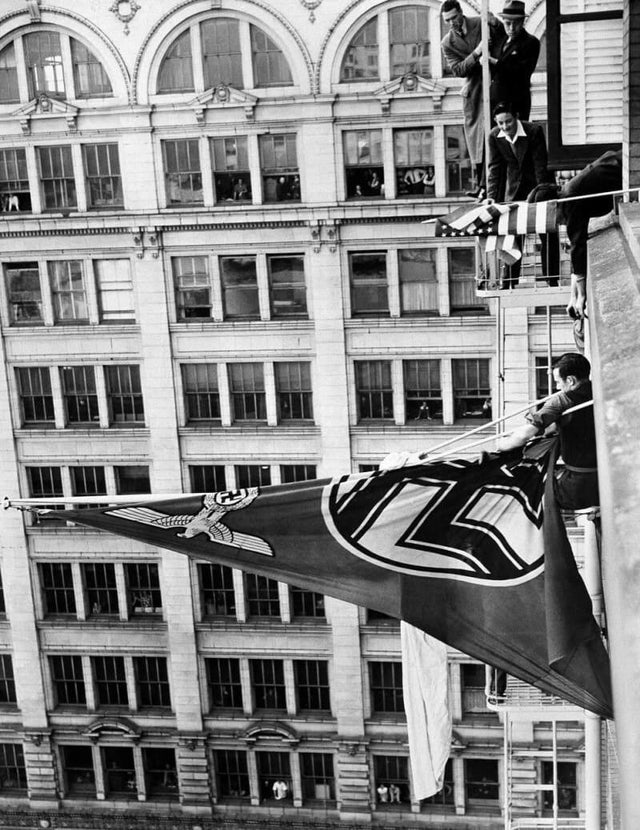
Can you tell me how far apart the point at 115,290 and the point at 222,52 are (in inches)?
354

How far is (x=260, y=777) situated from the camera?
44.2m

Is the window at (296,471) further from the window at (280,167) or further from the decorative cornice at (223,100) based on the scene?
the decorative cornice at (223,100)

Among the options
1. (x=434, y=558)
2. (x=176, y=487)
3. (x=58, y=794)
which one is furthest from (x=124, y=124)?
(x=434, y=558)

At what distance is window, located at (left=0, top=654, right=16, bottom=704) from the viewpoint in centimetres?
4584

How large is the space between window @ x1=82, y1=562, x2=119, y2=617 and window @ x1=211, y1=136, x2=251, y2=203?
1419cm

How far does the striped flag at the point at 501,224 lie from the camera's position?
16828 mm

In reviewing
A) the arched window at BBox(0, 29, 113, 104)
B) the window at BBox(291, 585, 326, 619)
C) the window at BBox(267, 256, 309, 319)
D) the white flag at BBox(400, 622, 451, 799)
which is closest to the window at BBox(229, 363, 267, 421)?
the window at BBox(267, 256, 309, 319)

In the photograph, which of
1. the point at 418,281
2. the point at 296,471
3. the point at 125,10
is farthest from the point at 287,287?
the point at 125,10

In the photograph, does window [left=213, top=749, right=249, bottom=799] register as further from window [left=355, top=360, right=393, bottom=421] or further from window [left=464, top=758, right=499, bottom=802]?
window [left=355, top=360, right=393, bottom=421]

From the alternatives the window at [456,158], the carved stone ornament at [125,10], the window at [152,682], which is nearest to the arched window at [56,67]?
the carved stone ornament at [125,10]

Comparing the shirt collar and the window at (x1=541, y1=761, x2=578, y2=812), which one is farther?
the window at (x1=541, y1=761, x2=578, y2=812)

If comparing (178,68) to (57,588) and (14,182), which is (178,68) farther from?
(57,588)

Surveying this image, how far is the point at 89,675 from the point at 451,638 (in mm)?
34087

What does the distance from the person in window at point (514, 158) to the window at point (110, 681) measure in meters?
29.2
